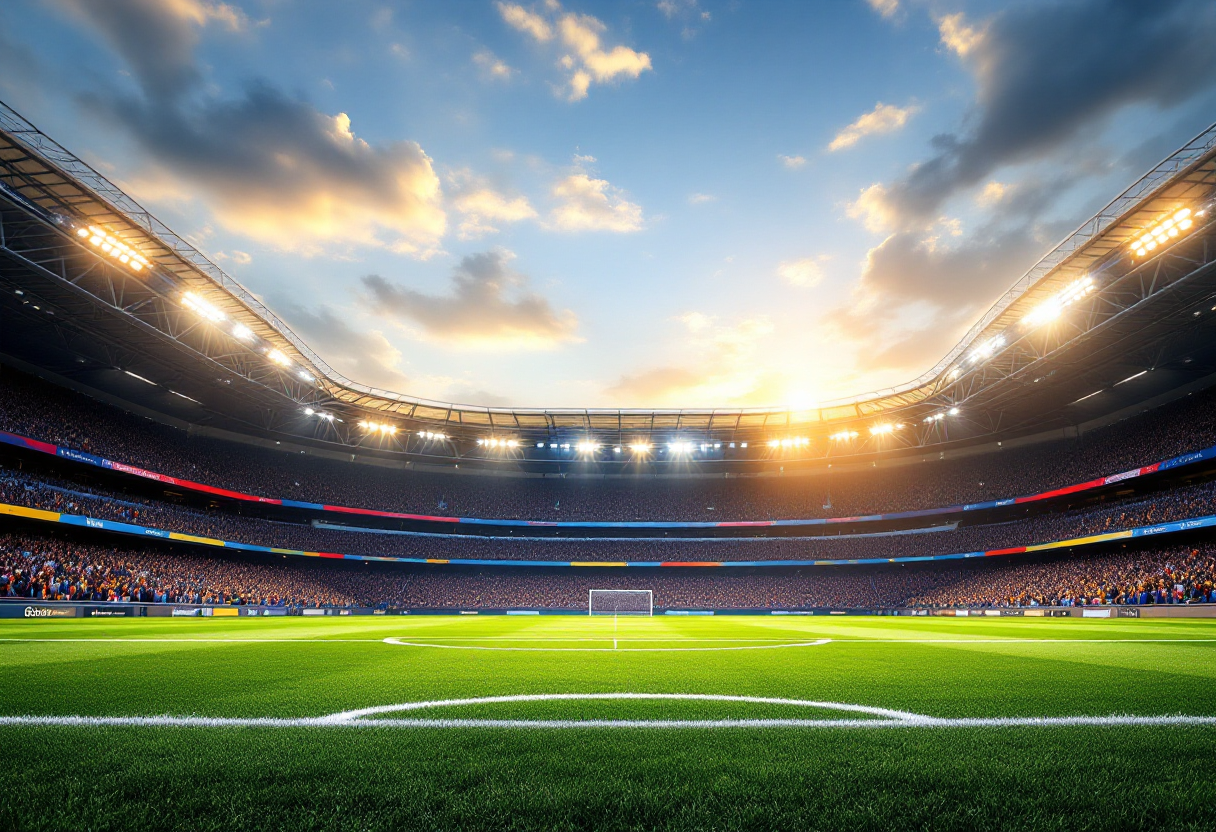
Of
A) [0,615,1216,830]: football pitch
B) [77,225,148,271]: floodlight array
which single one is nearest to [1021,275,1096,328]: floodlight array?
[0,615,1216,830]: football pitch

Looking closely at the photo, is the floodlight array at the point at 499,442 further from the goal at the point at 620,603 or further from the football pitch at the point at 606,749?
the football pitch at the point at 606,749

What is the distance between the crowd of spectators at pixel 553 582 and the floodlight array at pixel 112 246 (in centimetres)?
1266

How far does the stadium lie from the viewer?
2.69 m

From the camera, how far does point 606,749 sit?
3184 millimetres

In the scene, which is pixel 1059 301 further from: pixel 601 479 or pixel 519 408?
pixel 601 479

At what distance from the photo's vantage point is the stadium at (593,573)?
2686 mm

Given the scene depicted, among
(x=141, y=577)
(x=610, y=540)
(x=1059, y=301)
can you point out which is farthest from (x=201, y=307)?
(x=610, y=540)

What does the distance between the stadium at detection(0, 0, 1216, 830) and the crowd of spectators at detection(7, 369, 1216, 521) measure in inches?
11.7

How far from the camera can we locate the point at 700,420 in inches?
1861

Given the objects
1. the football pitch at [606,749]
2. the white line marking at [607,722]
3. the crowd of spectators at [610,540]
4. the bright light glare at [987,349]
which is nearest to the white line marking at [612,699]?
the football pitch at [606,749]

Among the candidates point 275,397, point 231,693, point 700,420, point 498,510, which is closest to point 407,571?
point 498,510

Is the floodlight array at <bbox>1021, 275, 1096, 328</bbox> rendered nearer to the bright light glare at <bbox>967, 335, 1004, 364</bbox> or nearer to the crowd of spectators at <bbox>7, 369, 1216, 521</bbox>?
the bright light glare at <bbox>967, 335, 1004, 364</bbox>

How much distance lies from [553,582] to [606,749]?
51.6 m

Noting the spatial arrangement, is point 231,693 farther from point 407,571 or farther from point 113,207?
point 407,571
